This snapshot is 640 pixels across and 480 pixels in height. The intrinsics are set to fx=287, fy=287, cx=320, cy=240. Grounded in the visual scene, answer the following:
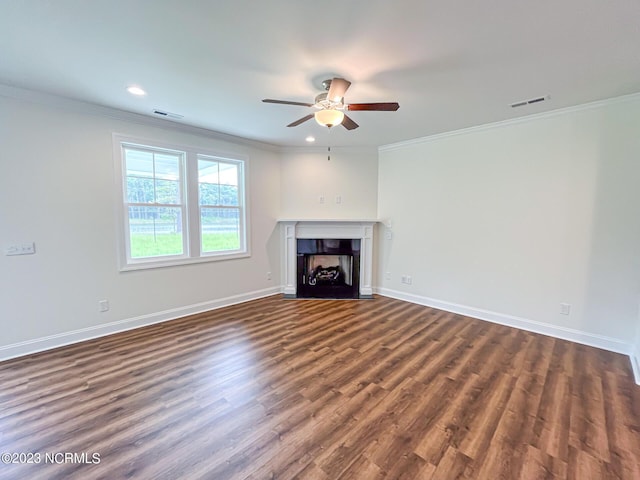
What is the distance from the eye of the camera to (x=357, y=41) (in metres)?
1.97

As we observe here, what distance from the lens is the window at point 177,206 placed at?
11.5 feet

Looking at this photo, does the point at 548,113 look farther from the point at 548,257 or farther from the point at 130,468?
the point at 130,468

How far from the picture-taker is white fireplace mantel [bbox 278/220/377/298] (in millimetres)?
4883

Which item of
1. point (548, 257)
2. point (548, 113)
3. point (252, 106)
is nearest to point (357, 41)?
point (252, 106)

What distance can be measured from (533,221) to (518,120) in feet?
4.05

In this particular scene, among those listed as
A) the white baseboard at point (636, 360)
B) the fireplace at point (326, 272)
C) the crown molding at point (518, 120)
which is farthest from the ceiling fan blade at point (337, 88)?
the white baseboard at point (636, 360)

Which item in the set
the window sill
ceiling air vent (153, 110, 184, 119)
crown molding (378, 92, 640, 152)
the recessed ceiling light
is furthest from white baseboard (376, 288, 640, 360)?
the recessed ceiling light

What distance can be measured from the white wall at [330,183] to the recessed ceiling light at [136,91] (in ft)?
8.12

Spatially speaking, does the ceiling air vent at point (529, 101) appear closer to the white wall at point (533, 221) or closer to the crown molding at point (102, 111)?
the white wall at point (533, 221)

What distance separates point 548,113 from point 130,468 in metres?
4.82

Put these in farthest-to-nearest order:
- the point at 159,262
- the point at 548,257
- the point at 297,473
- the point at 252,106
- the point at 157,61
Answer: the point at 159,262 < the point at 548,257 < the point at 252,106 < the point at 157,61 < the point at 297,473

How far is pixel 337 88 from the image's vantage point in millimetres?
2359

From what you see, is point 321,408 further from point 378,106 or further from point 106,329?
point 106,329

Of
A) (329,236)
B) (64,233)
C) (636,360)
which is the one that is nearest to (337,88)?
(329,236)
